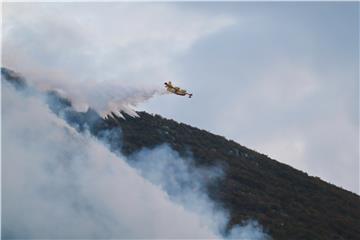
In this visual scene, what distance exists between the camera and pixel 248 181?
11900cm

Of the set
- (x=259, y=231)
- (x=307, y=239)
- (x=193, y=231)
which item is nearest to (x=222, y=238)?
(x=193, y=231)

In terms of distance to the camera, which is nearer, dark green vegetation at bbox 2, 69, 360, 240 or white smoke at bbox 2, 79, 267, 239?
white smoke at bbox 2, 79, 267, 239

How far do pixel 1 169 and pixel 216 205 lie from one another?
31501mm

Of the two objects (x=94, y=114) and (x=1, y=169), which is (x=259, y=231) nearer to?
(x=94, y=114)

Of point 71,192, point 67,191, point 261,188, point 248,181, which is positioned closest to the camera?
point 67,191

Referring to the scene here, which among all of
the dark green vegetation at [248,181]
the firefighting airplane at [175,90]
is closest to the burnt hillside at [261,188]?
the dark green vegetation at [248,181]

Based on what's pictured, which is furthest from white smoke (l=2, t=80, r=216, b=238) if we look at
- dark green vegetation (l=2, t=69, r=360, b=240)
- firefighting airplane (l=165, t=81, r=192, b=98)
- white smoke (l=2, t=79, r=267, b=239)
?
firefighting airplane (l=165, t=81, r=192, b=98)

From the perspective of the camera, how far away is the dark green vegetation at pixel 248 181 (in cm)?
9938

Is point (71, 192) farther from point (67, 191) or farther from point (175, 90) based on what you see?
point (175, 90)

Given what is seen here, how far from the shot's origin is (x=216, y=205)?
100438mm

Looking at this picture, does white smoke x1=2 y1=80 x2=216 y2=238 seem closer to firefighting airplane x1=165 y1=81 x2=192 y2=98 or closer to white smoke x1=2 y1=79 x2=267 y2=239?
white smoke x1=2 y1=79 x2=267 y2=239

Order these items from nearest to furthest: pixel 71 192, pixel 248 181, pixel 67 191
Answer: pixel 67 191, pixel 71 192, pixel 248 181

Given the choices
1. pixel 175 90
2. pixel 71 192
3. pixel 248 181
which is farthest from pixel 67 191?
pixel 248 181

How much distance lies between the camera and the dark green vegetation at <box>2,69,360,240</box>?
99.4 meters
